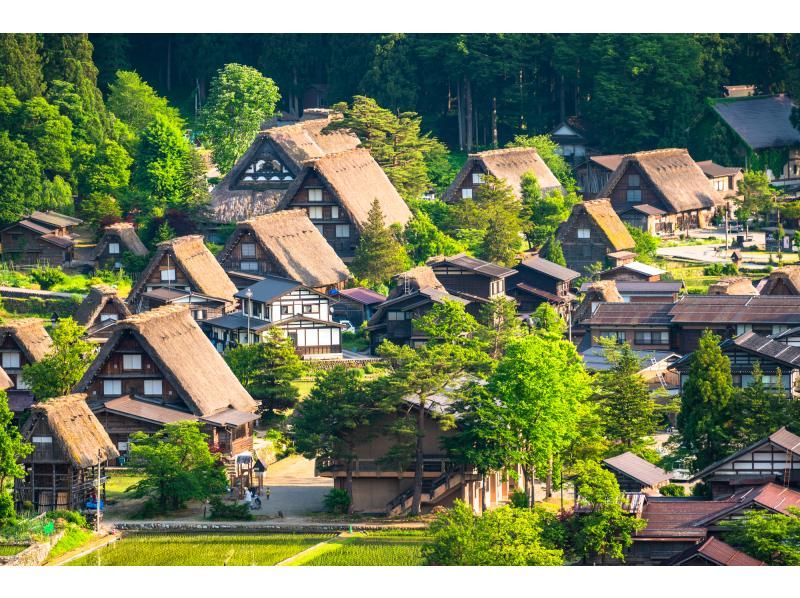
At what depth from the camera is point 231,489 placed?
176ft

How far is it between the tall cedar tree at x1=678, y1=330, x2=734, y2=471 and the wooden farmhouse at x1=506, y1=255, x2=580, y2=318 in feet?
47.9

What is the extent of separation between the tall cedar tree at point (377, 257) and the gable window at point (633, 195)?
12.5m

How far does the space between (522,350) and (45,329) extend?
52.4 ft

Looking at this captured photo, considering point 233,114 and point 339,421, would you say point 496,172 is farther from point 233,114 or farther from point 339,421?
point 339,421

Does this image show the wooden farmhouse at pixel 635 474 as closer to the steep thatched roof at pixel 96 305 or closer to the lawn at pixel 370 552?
the lawn at pixel 370 552

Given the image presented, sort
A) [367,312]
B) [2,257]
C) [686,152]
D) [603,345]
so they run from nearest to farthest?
[603,345]
[367,312]
[2,257]
[686,152]

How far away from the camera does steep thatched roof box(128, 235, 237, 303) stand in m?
66.8

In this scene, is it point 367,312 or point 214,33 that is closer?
point 367,312

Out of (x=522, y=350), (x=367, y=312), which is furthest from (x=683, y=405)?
(x=367, y=312)

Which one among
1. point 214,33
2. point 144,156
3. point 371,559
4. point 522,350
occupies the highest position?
point 214,33

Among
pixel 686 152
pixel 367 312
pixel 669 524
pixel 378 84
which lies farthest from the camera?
pixel 378 84

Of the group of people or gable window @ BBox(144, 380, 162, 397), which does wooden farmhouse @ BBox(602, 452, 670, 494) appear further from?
gable window @ BBox(144, 380, 162, 397)

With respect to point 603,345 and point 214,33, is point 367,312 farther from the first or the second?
point 214,33

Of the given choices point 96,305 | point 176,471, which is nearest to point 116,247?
point 96,305
